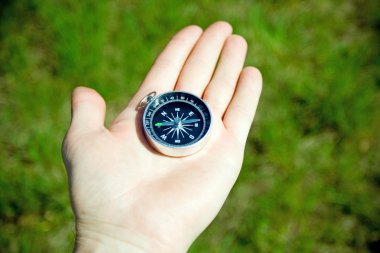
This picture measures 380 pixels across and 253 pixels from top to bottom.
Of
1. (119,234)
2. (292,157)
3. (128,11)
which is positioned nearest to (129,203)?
(119,234)

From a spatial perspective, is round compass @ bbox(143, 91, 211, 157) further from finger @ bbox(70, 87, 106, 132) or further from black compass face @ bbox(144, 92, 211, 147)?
finger @ bbox(70, 87, 106, 132)

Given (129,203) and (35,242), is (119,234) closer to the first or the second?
(129,203)

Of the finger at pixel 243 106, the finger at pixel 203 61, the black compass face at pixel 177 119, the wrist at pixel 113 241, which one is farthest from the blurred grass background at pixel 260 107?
the wrist at pixel 113 241

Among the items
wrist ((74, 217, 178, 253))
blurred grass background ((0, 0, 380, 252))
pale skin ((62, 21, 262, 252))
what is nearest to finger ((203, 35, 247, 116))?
pale skin ((62, 21, 262, 252))

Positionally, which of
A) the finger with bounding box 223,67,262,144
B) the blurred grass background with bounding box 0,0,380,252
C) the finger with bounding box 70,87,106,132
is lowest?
the blurred grass background with bounding box 0,0,380,252

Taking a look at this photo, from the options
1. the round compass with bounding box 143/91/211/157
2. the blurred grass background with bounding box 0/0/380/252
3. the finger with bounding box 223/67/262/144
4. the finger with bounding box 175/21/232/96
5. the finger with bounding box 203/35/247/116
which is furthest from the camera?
the blurred grass background with bounding box 0/0/380/252

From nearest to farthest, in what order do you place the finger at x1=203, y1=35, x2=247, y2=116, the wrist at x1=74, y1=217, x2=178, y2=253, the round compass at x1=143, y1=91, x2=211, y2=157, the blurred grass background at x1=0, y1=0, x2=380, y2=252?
1. the wrist at x1=74, y1=217, x2=178, y2=253
2. the round compass at x1=143, y1=91, x2=211, y2=157
3. the finger at x1=203, y1=35, x2=247, y2=116
4. the blurred grass background at x1=0, y1=0, x2=380, y2=252

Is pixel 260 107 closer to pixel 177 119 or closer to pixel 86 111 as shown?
pixel 177 119

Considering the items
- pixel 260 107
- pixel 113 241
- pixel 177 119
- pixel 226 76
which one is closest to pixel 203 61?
pixel 226 76

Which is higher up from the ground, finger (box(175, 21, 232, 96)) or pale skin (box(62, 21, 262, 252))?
finger (box(175, 21, 232, 96))
